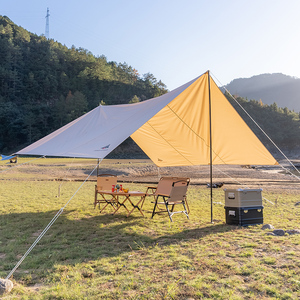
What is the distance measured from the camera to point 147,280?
2.69 meters

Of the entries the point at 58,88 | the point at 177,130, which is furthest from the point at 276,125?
the point at 177,130

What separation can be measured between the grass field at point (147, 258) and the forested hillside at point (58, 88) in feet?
160

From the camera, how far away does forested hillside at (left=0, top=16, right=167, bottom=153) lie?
1987 inches

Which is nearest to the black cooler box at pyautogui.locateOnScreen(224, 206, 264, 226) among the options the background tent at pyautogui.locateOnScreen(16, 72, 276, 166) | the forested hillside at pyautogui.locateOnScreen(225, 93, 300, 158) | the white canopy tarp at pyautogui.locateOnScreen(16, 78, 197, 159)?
the background tent at pyautogui.locateOnScreen(16, 72, 276, 166)

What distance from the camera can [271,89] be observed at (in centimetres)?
13438

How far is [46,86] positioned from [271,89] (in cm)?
10441

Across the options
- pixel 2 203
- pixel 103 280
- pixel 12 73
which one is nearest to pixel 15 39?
pixel 12 73

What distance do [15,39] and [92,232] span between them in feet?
241

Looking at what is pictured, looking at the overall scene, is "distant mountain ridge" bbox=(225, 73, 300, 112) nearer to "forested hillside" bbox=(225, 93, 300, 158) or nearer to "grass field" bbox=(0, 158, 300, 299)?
"forested hillside" bbox=(225, 93, 300, 158)

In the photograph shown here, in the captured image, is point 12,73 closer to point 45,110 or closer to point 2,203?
point 45,110

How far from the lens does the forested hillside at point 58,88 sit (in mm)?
53406

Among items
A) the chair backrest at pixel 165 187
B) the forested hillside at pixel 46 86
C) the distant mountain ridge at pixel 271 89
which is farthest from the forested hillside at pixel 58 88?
the distant mountain ridge at pixel 271 89

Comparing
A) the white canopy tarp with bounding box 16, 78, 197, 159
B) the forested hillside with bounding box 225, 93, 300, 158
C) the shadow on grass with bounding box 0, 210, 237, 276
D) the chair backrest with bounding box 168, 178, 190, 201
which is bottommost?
the shadow on grass with bounding box 0, 210, 237, 276

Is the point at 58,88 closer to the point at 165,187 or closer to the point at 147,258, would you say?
the point at 165,187
